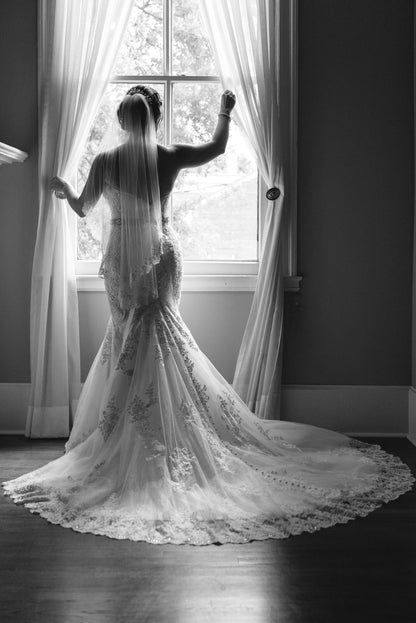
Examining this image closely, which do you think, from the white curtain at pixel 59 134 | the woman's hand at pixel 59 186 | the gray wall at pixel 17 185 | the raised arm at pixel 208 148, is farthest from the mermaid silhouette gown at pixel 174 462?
the gray wall at pixel 17 185

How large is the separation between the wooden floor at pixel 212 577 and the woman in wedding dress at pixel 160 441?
91 millimetres

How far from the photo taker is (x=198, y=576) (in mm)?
2436

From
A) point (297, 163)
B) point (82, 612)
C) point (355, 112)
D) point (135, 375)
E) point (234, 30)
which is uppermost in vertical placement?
point (234, 30)

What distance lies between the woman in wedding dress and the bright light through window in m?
0.64

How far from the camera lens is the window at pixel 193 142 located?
4395 mm

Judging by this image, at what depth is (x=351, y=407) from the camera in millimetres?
4430

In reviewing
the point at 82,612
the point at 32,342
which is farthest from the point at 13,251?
the point at 82,612

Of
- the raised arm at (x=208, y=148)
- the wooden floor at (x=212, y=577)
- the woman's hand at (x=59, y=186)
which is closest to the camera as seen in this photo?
the wooden floor at (x=212, y=577)

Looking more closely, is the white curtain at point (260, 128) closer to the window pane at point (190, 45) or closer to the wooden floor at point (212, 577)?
the window pane at point (190, 45)

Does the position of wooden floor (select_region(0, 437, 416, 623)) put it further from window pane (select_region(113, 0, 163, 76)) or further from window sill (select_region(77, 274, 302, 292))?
window pane (select_region(113, 0, 163, 76))

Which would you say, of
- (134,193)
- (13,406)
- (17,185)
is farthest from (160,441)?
(17,185)

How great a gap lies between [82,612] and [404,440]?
257cm

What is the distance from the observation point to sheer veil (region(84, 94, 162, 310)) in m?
3.38

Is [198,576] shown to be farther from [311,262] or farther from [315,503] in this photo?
[311,262]
